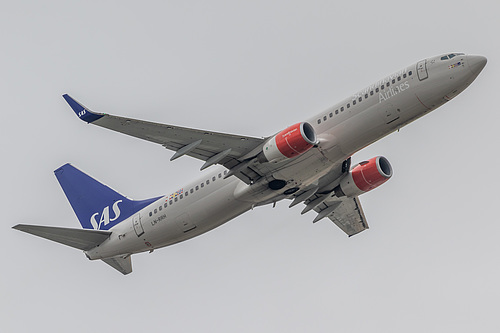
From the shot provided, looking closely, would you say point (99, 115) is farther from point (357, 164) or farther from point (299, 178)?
point (357, 164)

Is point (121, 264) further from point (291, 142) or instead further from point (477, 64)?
point (477, 64)

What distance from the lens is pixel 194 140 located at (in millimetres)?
46062

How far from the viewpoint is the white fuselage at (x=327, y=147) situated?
44.9 meters

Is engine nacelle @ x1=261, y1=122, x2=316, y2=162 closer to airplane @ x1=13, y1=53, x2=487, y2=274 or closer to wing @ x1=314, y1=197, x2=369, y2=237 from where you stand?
airplane @ x1=13, y1=53, x2=487, y2=274

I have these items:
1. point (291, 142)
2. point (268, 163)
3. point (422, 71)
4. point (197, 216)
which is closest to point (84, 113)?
point (197, 216)

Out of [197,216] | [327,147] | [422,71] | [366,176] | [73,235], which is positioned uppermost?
[422,71]

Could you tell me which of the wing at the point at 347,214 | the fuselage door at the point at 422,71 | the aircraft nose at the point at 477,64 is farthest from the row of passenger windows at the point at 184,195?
the aircraft nose at the point at 477,64

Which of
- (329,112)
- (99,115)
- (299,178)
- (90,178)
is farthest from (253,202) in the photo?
(90,178)

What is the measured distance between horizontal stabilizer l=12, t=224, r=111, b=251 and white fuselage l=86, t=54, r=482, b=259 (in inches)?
108

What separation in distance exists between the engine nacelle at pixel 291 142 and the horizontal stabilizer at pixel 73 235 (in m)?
14.8

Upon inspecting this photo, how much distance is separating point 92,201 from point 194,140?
15676 millimetres

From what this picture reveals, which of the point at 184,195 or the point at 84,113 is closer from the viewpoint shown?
the point at 84,113

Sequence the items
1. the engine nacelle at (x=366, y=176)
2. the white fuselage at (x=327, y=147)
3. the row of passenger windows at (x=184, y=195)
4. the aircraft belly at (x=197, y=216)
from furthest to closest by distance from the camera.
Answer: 1. the engine nacelle at (x=366, y=176)
2. the row of passenger windows at (x=184, y=195)
3. the aircraft belly at (x=197, y=216)
4. the white fuselage at (x=327, y=147)

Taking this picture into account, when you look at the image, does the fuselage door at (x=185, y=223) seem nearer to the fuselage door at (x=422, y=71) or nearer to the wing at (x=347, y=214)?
the wing at (x=347, y=214)
